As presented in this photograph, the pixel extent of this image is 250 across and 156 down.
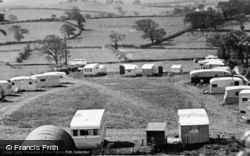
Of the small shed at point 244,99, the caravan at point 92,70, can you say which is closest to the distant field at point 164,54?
the caravan at point 92,70

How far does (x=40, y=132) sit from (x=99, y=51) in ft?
188

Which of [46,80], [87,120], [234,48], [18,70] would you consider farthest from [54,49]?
[87,120]

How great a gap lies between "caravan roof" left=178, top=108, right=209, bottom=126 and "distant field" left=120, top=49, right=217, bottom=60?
141ft

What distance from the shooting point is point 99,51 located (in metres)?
74.6

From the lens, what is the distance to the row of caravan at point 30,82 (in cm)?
3732

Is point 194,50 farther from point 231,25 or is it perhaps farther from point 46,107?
point 46,107

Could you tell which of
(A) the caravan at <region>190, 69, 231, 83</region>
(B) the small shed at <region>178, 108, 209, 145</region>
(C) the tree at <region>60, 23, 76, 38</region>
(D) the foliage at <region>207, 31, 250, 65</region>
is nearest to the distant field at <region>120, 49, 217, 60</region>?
(D) the foliage at <region>207, 31, 250, 65</region>

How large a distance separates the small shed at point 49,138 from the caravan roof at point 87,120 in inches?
49.6

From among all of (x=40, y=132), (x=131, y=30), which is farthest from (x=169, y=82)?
(x=131, y=30)

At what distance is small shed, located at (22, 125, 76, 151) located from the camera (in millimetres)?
17031

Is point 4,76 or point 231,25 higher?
point 231,25

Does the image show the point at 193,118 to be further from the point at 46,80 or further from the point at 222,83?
the point at 46,80

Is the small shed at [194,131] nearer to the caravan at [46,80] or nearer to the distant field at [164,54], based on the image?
the caravan at [46,80]

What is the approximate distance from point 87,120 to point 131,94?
16710 millimetres
